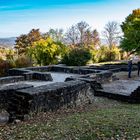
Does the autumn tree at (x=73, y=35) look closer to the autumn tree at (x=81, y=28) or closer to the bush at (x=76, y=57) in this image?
the autumn tree at (x=81, y=28)

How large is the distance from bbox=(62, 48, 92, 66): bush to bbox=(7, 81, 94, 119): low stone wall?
59.9ft

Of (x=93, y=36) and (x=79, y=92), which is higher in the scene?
(x=93, y=36)

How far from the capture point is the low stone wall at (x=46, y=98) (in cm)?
1076

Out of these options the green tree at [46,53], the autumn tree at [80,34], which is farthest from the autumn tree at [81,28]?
the green tree at [46,53]

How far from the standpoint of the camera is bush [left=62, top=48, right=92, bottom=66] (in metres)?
32.1

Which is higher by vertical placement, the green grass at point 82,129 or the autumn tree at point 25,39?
the autumn tree at point 25,39

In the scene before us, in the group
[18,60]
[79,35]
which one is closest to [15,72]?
[18,60]

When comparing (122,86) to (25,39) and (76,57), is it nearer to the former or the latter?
(76,57)

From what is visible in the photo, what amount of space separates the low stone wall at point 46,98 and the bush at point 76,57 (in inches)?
719

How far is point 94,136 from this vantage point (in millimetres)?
7570

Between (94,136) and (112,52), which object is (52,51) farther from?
(94,136)

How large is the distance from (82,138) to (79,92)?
6.07m

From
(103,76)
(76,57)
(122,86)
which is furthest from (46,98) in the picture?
(76,57)

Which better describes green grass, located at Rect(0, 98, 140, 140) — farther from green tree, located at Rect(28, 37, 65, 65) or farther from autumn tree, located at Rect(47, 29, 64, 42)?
autumn tree, located at Rect(47, 29, 64, 42)
